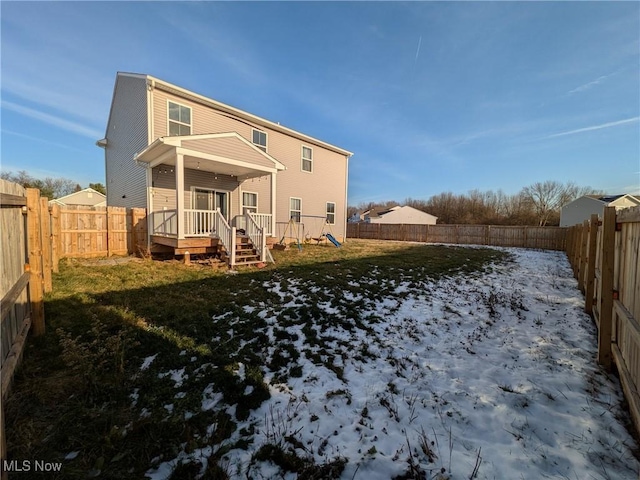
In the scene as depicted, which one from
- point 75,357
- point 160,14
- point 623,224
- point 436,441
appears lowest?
point 436,441

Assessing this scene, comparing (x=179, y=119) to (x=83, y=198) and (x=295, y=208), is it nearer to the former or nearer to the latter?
(x=295, y=208)

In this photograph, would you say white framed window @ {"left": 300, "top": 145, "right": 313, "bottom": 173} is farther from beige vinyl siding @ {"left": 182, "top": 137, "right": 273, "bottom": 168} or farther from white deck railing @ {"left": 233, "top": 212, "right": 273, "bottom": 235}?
white deck railing @ {"left": 233, "top": 212, "right": 273, "bottom": 235}

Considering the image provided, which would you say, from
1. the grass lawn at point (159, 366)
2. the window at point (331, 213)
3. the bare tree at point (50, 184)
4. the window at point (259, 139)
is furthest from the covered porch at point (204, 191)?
the bare tree at point (50, 184)

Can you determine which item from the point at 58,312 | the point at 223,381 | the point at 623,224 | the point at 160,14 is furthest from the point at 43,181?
the point at 623,224

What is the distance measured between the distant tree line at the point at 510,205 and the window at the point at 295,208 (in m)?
33.4

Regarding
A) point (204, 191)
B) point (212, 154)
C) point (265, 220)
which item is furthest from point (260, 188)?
point (212, 154)

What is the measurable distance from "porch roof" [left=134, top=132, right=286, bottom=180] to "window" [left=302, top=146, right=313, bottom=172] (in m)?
5.07

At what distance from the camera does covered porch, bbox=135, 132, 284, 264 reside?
8.16m

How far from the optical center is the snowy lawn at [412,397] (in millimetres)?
1928

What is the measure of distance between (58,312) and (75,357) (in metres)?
2.01

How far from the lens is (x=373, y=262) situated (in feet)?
30.3

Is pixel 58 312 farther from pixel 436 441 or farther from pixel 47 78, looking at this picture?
pixel 47 78

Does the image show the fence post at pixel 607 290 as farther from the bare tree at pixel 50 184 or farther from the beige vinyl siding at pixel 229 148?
the bare tree at pixel 50 184

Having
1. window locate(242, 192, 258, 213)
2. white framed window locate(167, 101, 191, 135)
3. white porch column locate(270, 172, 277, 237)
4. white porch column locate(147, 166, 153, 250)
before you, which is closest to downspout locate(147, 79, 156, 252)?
white porch column locate(147, 166, 153, 250)
